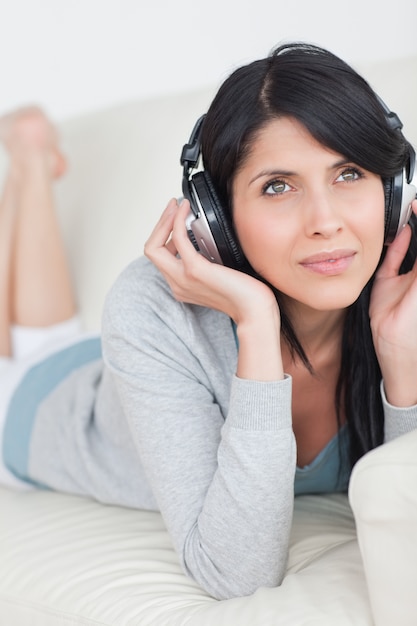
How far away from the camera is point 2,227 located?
2264 mm

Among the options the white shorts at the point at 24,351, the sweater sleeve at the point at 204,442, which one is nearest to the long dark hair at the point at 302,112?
the sweater sleeve at the point at 204,442

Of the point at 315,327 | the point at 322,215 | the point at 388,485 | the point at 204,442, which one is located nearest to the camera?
Answer: the point at 388,485

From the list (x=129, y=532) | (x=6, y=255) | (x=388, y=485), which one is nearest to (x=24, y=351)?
(x=6, y=255)

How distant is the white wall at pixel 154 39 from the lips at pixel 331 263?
1151 mm

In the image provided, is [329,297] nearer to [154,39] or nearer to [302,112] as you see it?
[302,112]

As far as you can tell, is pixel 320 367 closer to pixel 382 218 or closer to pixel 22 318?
pixel 382 218

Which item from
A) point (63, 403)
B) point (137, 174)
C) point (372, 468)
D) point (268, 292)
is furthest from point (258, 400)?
point (137, 174)

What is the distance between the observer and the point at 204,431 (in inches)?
49.0

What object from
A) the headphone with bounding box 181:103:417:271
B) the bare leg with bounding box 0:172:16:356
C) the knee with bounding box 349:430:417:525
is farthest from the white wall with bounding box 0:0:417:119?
the knee with bounding box 349:430:417:525

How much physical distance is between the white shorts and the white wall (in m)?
0.82

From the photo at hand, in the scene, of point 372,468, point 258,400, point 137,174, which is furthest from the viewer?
point 137,174

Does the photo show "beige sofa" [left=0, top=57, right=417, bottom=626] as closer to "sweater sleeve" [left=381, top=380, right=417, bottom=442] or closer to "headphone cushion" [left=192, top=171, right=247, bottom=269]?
"sweater sleeve" [left=381, top=380, right=417, bottom=442]

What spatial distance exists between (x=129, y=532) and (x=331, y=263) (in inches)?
22.2

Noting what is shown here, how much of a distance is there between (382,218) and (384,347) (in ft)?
0.63
